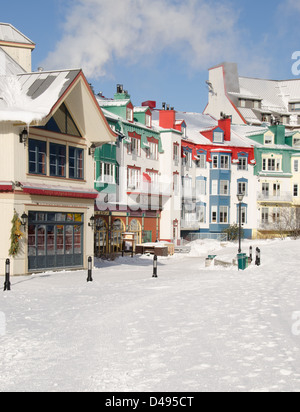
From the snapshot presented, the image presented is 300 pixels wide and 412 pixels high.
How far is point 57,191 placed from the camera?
22.3m

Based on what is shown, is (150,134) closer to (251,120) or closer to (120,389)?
(251,120)

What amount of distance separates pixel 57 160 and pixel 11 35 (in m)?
11.8

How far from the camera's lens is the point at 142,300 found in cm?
1398

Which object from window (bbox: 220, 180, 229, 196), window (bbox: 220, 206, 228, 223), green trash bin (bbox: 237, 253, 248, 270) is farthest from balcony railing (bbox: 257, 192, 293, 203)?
green trash bin (bbox: 237, 253, 248, 270)

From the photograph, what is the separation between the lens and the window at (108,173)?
36344mm

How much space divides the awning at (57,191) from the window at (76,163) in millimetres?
637

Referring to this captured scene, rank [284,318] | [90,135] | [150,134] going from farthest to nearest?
[150,134]
[90,135]
[284,318]

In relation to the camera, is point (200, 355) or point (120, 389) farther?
point (200, 355)

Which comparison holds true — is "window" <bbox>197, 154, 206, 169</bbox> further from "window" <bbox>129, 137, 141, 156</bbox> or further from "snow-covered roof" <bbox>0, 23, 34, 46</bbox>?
"snow-covered roof" <bbox>0, 23, 34, 46</bbox>

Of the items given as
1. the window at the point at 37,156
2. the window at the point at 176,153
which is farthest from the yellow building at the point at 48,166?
the window at the point at 176,153

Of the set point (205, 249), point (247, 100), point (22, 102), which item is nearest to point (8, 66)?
point (22, 102)

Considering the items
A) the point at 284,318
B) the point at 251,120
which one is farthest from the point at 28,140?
the point at 251,120

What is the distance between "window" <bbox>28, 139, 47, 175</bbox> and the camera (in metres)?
21.4
